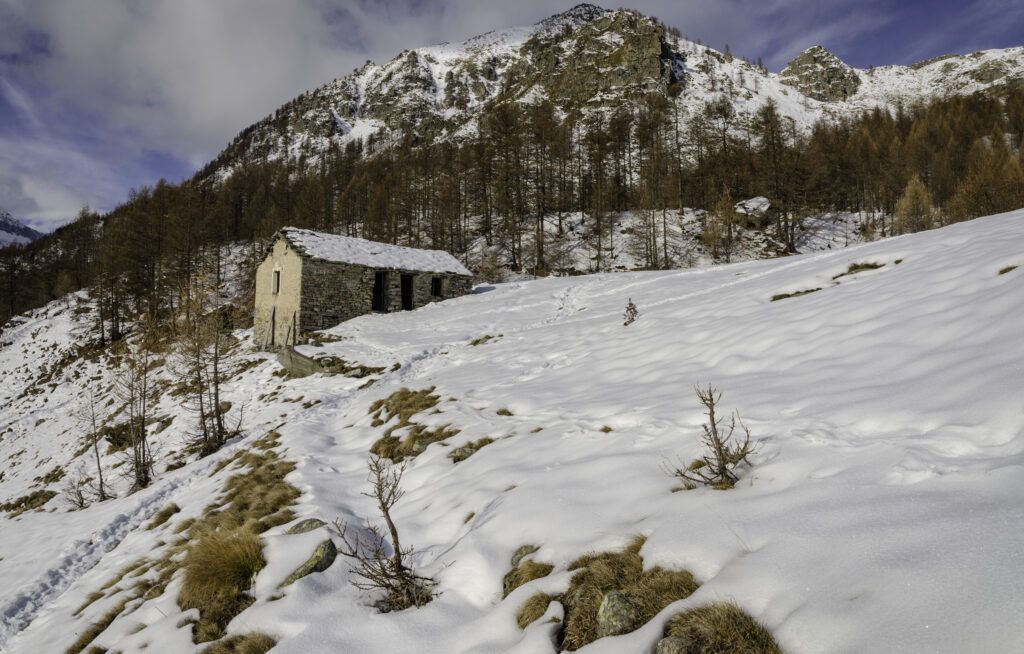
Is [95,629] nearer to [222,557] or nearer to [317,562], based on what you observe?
[222,557]

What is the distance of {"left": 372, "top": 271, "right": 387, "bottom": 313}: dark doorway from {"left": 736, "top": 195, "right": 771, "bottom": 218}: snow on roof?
30.1m

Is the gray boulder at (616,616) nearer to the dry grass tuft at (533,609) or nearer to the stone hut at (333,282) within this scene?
the dry grass tuft at (533,609)

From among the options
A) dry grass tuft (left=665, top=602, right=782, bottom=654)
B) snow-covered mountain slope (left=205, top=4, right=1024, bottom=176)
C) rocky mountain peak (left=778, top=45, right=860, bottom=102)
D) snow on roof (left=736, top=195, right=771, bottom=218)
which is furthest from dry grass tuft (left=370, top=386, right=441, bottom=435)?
rocky mountain peak (left=778, top=45, right=860, bottom=102)

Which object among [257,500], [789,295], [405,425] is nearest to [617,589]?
[257,500]

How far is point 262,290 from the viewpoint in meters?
24.2

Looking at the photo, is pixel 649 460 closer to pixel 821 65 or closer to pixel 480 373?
pixel 480 373

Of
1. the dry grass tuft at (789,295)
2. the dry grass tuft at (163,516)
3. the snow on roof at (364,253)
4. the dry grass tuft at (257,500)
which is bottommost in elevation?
the dry grass tuft at (163,516)

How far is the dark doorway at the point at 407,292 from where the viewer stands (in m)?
24.3

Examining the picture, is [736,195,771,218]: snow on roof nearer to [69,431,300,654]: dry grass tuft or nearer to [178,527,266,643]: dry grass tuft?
[69,431,300,654]: dry grass tuft

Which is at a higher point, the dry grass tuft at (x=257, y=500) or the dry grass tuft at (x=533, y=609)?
the dry grass tuft at (x=533, y=609)

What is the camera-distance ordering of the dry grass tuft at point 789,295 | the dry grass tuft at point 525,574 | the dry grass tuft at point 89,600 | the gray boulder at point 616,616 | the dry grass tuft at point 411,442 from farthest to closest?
the dry grass tuft at point 789,295 < the dry grass tuft at point 411,442 < the dry grass tuft at point 89,600 < the dry grass tuft at point 525,574 < the gray boulder at point 616,616

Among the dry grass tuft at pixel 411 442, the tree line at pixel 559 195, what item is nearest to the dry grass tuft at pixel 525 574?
the dry grass tuft at pixel 411 442

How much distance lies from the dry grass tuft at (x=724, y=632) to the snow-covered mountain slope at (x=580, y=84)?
68019 mm

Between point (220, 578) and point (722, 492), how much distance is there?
457 centimetres
